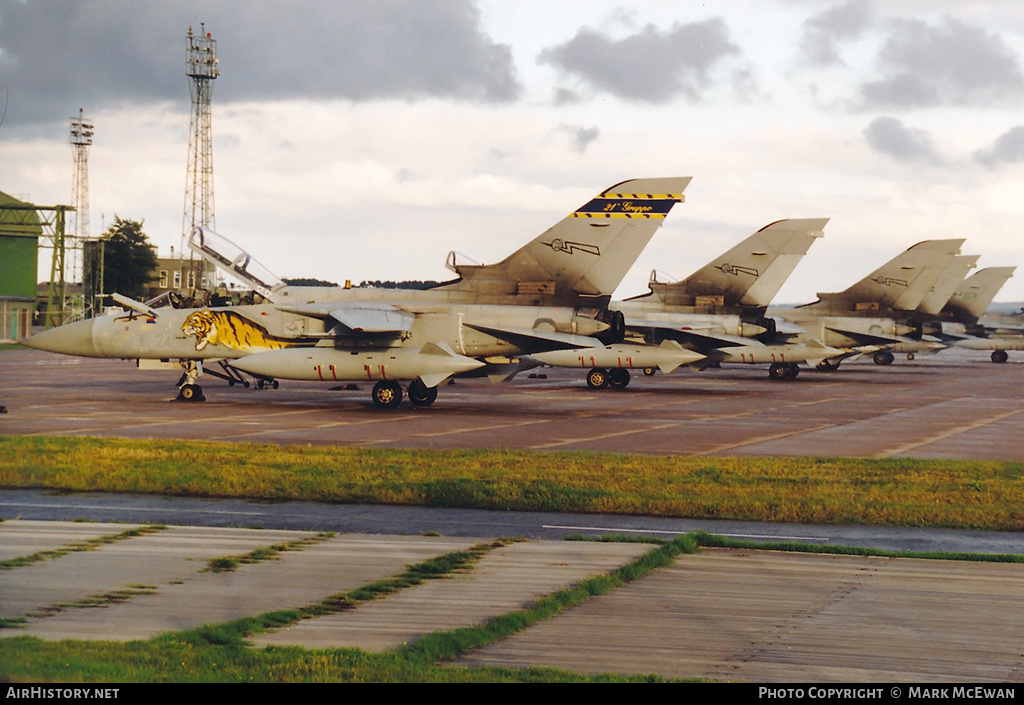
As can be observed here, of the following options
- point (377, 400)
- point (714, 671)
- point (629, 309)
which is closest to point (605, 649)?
point (714, 671)

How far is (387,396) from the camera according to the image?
27984mm

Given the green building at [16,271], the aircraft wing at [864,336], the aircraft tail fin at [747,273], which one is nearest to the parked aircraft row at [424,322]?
the aircraft tail fin at [747,273]

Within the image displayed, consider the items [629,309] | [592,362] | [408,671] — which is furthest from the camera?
[629,309]

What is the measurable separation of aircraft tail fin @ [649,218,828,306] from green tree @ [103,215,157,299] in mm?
61392

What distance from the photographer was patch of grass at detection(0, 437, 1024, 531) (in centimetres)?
1277

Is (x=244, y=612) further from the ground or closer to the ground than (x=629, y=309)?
closer to the ground

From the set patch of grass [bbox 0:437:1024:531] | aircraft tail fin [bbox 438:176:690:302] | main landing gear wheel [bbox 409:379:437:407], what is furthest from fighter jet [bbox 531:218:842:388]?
patch of grass [bbox 0:437:1024:531]

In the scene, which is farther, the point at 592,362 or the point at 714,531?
the point at 592,362

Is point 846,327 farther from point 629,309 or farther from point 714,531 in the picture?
point 714,531

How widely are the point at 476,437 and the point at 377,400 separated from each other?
24.9ft

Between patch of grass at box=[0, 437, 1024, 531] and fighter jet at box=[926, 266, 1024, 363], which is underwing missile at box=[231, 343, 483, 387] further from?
fighter jet at box=[926, 266, 1024, 363]

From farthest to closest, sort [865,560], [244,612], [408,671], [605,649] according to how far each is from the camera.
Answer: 1. [865,560]
2. [244,612]
3. [605,649]
4. [408,671]

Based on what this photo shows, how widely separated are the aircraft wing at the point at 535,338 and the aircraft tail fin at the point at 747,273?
14.0m

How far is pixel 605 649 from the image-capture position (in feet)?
22.2
